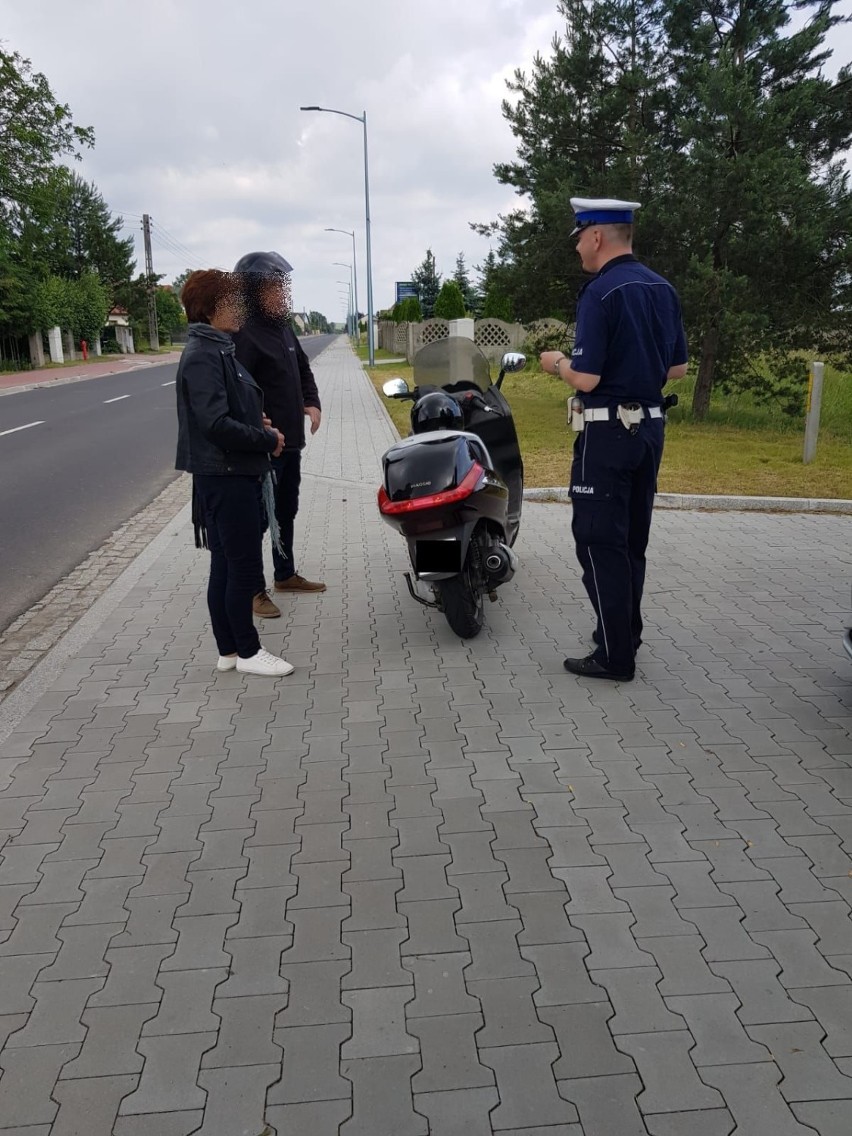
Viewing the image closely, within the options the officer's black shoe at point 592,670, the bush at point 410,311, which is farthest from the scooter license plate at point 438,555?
the bush at point 410,311

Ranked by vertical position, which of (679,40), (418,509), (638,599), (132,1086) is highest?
(679,40)

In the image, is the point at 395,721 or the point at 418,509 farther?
the point at 418,509

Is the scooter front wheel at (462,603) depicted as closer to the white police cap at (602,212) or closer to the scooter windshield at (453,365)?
the scooter windshield at (453,365)

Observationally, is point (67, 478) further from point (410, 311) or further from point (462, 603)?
point (410, 311)

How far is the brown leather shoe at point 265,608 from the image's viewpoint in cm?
544

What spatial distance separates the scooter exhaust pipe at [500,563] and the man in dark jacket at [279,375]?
1235 millimetres

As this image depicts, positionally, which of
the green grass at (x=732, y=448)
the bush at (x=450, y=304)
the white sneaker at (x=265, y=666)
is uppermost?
the bush at (x=450, y=304)

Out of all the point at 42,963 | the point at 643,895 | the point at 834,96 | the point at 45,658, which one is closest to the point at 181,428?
the point at 45,658

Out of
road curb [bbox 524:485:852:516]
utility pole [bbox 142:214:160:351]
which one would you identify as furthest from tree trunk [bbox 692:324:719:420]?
utility pole [bbox 142:214:160:351]

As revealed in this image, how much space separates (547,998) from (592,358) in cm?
269

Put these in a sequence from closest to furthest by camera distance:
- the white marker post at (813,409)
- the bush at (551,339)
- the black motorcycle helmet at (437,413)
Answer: the black motorcycle helmet at (437,413)
the white marker post at (813,409)
the bush at (551,339)

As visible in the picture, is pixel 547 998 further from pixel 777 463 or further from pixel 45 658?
pixel 777 463

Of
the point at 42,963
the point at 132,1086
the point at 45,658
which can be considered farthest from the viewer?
the point at 45,658

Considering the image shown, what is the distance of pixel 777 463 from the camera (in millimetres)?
10805
